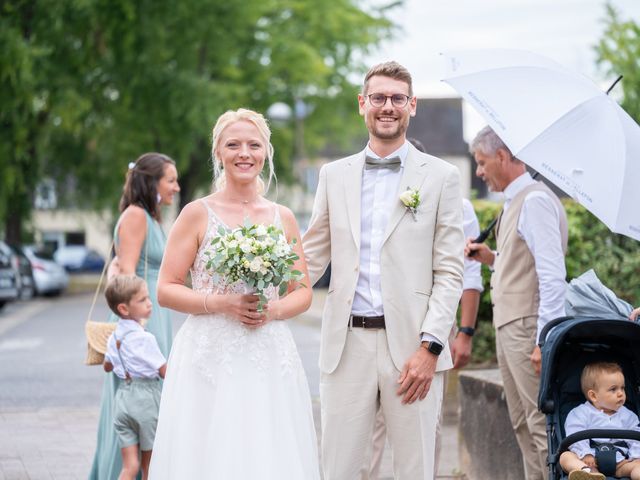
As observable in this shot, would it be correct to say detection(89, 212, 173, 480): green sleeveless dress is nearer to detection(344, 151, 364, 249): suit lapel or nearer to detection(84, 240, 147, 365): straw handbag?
detection(84, 240, 147, 365): straw handbag

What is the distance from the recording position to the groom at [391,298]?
472 cm

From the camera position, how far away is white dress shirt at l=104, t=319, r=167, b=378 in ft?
20.2

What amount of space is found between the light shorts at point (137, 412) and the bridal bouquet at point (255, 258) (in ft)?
6.07

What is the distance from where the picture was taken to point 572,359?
542 centimetres

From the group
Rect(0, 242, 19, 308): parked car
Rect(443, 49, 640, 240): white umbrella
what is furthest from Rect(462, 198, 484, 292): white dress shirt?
Rect(0, 242, 19, 308): parked car

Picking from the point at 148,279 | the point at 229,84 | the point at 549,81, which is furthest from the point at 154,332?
the point at 229,84

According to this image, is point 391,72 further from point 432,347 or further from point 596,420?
point 596,420

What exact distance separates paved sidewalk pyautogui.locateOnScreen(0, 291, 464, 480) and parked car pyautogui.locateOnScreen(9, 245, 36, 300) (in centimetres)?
1796

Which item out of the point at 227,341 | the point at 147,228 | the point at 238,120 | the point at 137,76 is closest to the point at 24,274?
the point at 137,76

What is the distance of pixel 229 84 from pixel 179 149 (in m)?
2.85

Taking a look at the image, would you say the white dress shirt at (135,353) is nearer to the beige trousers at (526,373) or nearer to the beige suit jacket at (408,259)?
the beige suit jacket at (408,259)

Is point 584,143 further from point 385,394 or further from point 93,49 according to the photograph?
point 93,49

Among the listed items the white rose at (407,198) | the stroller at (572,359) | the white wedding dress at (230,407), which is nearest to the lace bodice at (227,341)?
the white wedding dress at (230,407)

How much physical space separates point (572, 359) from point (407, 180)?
1.39 m
